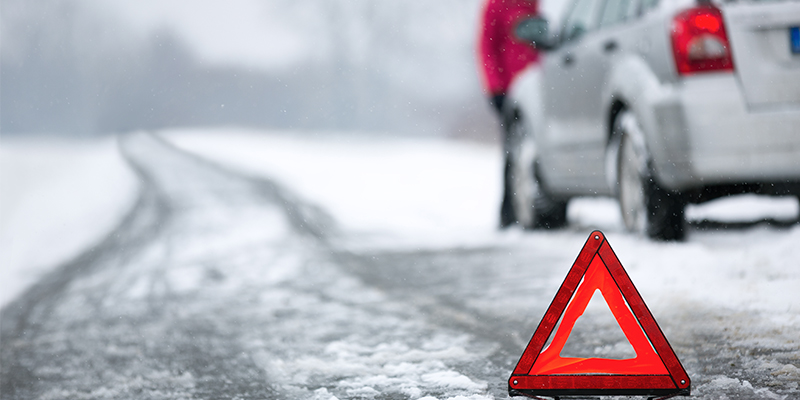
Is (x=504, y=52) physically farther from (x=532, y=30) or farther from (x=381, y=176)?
(x=381, y=176)

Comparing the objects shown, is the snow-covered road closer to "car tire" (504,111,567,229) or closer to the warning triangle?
"car tire" (504,111,567,229)

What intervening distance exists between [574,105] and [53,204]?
309 inches

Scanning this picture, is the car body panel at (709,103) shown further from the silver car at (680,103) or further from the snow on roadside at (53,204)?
the snow on roadside at (53,204)

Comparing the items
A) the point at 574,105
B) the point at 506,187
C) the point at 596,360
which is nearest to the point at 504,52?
the point at 506,187

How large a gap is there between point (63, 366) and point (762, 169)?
337 cm

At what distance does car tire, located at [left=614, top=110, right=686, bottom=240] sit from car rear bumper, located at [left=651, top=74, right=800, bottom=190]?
1.07ft

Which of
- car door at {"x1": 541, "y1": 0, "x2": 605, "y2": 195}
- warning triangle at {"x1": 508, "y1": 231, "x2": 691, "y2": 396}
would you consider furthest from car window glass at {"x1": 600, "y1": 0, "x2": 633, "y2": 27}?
warning triangle at {"x1": 508, "y1": 231, "x2": 691, "y2": 396}

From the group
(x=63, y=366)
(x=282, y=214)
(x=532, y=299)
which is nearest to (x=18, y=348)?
(x=63, y=366)

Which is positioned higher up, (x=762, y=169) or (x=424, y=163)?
(x=762, y=169)

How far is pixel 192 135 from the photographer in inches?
784

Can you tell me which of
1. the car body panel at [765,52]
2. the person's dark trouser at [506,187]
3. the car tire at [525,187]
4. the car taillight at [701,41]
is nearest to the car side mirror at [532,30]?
the car tire at [525,187]

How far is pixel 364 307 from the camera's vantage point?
4.67m

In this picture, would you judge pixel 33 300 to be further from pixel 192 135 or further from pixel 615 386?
pixel 192 135

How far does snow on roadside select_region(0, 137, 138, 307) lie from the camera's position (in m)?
7.68
